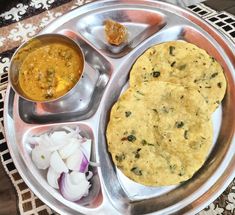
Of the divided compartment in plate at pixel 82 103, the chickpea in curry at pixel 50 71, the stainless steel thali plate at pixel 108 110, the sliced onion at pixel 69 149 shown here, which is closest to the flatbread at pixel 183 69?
the stainless steel thali plate at pixel 108 110

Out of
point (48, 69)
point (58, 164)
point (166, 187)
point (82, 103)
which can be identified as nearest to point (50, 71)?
point (48, 69)

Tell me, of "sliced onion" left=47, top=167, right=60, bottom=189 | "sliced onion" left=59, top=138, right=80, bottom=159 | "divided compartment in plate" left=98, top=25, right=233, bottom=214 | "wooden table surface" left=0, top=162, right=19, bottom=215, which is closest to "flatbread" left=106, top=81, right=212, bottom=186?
"divided compartment in plate" left=98, top=25, right=233, bottom=214

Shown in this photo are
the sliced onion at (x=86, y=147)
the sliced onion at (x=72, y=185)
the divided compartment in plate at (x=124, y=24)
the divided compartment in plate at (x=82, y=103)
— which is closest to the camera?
the sliced onion at (x=72, y=185)

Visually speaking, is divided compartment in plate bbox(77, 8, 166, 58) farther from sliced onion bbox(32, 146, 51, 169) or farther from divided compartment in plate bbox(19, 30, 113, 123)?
sliced onion bbox(32, 146, 51, 169)

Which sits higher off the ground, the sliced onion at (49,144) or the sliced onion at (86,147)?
the sliced onion at (49,144)

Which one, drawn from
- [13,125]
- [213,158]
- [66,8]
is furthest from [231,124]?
[66,8]

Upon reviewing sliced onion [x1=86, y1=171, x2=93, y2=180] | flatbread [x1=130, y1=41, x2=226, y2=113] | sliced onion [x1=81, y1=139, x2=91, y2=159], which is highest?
flatbread [x1=130, y1=41, x2=226, y2=113]

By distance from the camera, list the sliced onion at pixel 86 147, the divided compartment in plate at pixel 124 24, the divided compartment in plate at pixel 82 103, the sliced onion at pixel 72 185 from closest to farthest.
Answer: the sliced onion at pixel 72 185 → the sliced onion at pixel 86 147 → the divided compartment in plate at pixel 82 103 → the divided compartment in plate at pixel 124 24

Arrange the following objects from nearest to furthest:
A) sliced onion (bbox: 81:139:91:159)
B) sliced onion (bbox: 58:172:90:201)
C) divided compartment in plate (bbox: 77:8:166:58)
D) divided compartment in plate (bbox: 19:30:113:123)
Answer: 1. sliced onion (bbox: 58:172:90:201)
2. sliced onion (bbox: 81:139:91:159)
3. divided compartment in plate (bbox: 19:30:113:123)
4. divided compartment in plate (bbox: 77:8:166:58)

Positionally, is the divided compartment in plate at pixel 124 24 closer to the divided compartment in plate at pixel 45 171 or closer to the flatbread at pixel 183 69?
the flatbread at pixel 183 69
